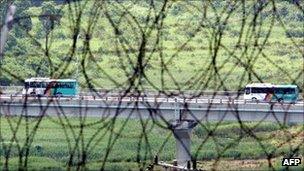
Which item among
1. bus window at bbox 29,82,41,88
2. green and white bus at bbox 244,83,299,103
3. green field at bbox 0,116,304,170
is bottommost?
green field at bbox 0,116,304,170

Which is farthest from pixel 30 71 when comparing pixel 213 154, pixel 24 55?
pixel 213 154

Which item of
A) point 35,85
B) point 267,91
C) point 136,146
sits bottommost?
point 136,146

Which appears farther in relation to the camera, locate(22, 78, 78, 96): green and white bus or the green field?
the green field

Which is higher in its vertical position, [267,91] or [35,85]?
[267,91]

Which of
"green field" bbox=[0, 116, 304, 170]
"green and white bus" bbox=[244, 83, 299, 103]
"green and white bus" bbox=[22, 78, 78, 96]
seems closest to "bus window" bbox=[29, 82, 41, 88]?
"green and white bus" bbox=[22, 78, 78, 96]

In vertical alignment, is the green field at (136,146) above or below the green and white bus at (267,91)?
below

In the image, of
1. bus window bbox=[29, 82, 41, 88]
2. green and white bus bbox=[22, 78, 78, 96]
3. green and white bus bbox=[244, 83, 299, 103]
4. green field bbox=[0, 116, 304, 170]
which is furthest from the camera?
green field bbox=[0, 116, 304, 170]

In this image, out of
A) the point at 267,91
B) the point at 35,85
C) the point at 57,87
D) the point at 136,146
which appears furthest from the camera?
the point at 136,146

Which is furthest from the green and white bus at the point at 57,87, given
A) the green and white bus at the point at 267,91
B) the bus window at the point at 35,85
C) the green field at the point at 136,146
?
the green and white bus at the point at 267,91

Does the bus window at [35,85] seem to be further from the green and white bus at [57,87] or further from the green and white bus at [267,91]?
the green and white bus at [267,91]

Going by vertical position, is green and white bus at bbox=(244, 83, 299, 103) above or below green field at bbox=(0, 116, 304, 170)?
above

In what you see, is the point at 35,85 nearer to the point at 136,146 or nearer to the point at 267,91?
the point at 267,91

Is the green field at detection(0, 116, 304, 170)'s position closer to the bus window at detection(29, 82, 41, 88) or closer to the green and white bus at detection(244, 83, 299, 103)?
the green and white bus at detection(244, 83, 299, 103)


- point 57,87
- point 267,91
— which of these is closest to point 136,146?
point 267,91
